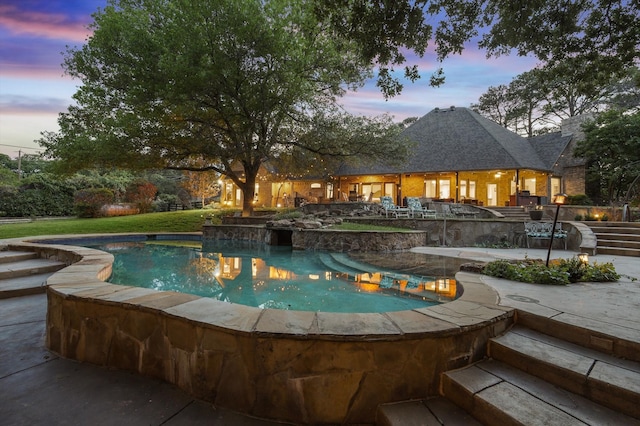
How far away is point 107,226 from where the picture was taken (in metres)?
16.5

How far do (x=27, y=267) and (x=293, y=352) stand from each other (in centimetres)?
600

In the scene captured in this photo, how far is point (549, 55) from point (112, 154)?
15.4 meters

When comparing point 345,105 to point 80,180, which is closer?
point 345,105

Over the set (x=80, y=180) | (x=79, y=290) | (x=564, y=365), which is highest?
(x=80, y=180)

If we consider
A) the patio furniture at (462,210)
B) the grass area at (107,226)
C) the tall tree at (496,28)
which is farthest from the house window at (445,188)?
the tall tree at (496,28)

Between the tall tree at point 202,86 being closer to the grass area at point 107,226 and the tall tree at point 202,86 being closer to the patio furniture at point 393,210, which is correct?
the patio furniture at point 393,210

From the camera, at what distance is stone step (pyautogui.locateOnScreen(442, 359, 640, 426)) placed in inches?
67.7

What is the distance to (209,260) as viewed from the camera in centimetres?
877

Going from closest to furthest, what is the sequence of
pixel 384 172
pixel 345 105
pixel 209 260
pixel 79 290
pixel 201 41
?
pixel 79 290, pixel 209 260, pixel 201 41, pixel 345 105, pixel 384 172

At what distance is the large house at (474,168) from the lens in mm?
19859

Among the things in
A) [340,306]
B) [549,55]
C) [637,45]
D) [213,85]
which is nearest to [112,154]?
[213,85]

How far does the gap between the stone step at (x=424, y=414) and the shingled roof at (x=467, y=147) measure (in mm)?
18198

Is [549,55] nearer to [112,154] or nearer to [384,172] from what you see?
[112,154]

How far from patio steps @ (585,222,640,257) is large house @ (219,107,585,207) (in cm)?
884
